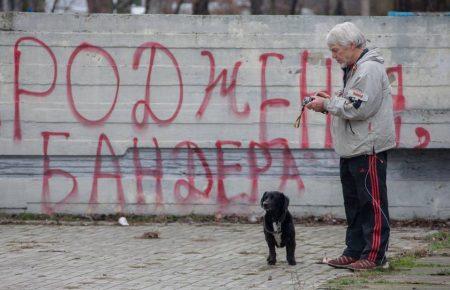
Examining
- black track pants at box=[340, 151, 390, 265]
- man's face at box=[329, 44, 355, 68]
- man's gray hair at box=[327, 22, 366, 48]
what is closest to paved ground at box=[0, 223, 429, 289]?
black track pants at box=[340, 151, 390, 265]

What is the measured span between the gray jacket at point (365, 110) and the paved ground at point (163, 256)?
0.99m

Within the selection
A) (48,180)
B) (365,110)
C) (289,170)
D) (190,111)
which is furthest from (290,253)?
(48,180)

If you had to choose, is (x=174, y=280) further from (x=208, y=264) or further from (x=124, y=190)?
(x=124, y=190)

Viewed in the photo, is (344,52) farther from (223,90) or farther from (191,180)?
(191,180)

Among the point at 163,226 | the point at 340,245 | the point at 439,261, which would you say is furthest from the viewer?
the point at 163,226

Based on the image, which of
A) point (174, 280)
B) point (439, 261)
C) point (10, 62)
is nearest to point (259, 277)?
point (174, 280)

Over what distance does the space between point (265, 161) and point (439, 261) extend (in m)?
2.69

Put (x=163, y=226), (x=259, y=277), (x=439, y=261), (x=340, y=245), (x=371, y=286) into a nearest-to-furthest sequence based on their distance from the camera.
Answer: (x=371, y=286) < (x=259, y=277) < (x=439, y=261) < (x=340, y=245) < (x=163, y=226)

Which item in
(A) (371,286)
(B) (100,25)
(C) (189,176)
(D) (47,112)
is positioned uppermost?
(B) (100,25)

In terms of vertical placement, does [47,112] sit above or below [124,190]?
above

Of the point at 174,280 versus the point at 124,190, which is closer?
the point at 174,280

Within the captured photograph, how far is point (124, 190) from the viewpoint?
393 inches

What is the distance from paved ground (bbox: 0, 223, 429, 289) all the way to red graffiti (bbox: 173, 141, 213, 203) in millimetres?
375

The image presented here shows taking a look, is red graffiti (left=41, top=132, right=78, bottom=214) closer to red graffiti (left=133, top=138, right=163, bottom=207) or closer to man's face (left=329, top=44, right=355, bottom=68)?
red graffiti (left=133, top=138, right=163, bottom=207)
